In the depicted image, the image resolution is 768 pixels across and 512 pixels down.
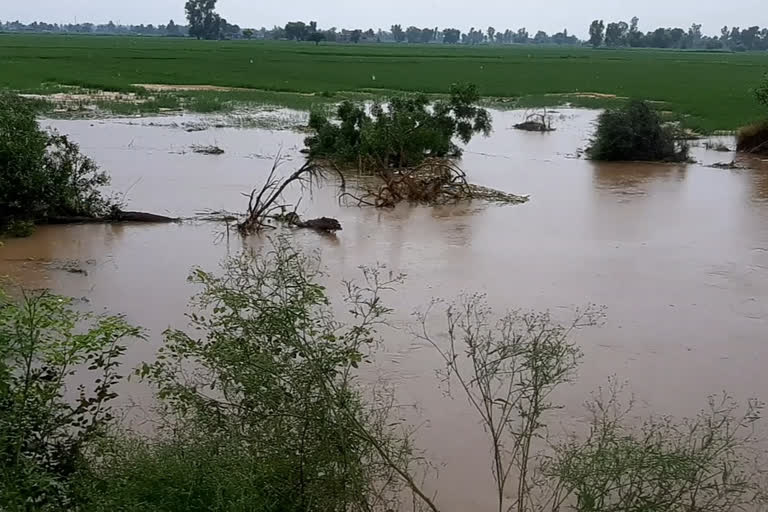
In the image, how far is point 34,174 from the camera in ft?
33.7

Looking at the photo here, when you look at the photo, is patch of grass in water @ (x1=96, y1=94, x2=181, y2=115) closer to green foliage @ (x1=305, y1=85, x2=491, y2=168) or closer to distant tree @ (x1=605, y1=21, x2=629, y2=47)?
green foliage @ (x1=305, y1=85, x2=491, y2=168)

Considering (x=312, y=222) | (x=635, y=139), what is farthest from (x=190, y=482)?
(x=635, y=139)

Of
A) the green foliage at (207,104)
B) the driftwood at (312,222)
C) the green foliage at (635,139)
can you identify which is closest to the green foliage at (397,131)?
the green foliage at (635,139)

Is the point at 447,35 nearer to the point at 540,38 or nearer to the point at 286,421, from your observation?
the point at 540,38

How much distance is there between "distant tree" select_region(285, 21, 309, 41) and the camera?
4321 inches

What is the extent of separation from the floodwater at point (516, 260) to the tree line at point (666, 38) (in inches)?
4853

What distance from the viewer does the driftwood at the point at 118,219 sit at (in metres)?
10.9

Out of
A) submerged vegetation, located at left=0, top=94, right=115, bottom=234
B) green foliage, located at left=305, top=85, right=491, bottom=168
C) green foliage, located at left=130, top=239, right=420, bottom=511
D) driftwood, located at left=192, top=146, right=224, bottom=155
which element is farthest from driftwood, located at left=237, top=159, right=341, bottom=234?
green foliage, located at left=130, top=239, right=420, bottom=511

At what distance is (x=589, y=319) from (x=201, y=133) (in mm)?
15076

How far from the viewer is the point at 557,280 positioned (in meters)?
8.92

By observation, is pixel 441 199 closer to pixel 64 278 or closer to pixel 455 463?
pixel 64 278

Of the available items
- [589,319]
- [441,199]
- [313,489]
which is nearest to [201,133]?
[441,199]

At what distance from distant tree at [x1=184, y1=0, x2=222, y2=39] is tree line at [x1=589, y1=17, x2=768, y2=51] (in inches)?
2256

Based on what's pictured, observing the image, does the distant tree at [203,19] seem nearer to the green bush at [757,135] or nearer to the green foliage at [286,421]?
the green bush at [757,135]
